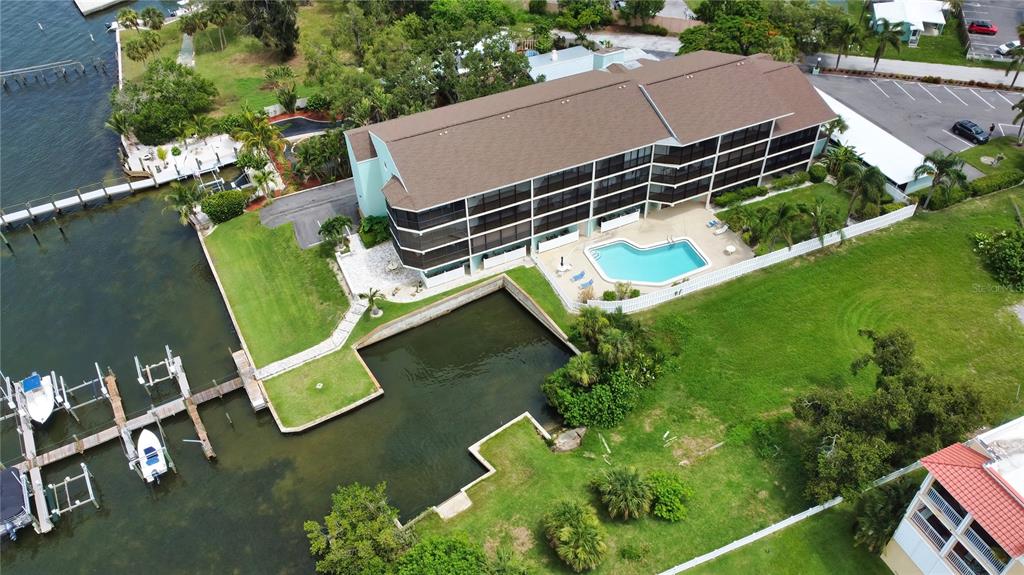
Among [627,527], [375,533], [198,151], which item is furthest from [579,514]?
[198,151]

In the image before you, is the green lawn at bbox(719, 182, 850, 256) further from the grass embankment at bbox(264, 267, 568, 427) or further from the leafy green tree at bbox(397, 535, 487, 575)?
the leafy green tree at bbox(397, 535, 487, 575)

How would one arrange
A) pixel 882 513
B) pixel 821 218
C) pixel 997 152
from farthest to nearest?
pixel 997 152 < pixel 821 218 < pixel 882 513

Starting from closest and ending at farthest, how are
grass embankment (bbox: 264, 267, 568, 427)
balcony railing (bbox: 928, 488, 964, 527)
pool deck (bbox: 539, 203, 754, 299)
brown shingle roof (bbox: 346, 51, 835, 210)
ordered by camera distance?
balcony railing (bbox: 928, 488, 964, 527), grass embankment (bbox: 264, 267, 568, 427), brown shingle roof (bbox: 346, 51, 835, 210), pool deck (bbox: 539, 203, 754, 299)

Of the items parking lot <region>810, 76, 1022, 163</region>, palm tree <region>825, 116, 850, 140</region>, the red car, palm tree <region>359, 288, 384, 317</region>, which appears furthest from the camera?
the red car

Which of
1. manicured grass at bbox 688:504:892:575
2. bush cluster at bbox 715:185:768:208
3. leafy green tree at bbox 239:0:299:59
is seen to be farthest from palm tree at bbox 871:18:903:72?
leafy green tree at bbox 239:0:299:59

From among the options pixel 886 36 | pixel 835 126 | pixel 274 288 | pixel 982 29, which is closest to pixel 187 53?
pixel 274 288

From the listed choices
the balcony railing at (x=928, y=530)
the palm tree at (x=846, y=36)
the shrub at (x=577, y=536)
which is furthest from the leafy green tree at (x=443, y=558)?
the palm tree at (x=846, y=36)

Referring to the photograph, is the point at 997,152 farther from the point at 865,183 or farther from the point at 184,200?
the point at 184,200

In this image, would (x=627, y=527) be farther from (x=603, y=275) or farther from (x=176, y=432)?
(x=176, y=432)
